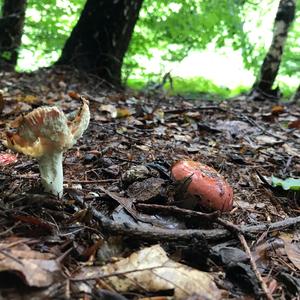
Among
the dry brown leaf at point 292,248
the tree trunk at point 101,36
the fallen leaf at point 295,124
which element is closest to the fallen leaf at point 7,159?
the dry brown leaf at point 292,248

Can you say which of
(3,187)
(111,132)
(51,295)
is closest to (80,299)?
(51,295)

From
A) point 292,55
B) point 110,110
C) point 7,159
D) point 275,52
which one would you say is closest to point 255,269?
point 7,159

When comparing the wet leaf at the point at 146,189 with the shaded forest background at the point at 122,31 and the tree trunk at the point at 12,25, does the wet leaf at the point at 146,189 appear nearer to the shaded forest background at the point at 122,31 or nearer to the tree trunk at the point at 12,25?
A: the shaded forest background at the point at 122,31

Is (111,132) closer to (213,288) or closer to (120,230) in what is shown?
(120,230)

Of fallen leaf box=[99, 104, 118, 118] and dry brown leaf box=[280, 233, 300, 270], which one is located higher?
dry brown leaf box=[280, 233, 300, 270]

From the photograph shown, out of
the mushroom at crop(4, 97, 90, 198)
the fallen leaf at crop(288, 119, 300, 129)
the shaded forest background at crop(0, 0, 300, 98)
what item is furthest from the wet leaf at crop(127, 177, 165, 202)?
the shaded forest background at crop(0, 0, 300, 98)

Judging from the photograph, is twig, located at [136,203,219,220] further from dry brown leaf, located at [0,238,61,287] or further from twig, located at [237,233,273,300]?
dry brown leaf, located at [0,238,61,287]
